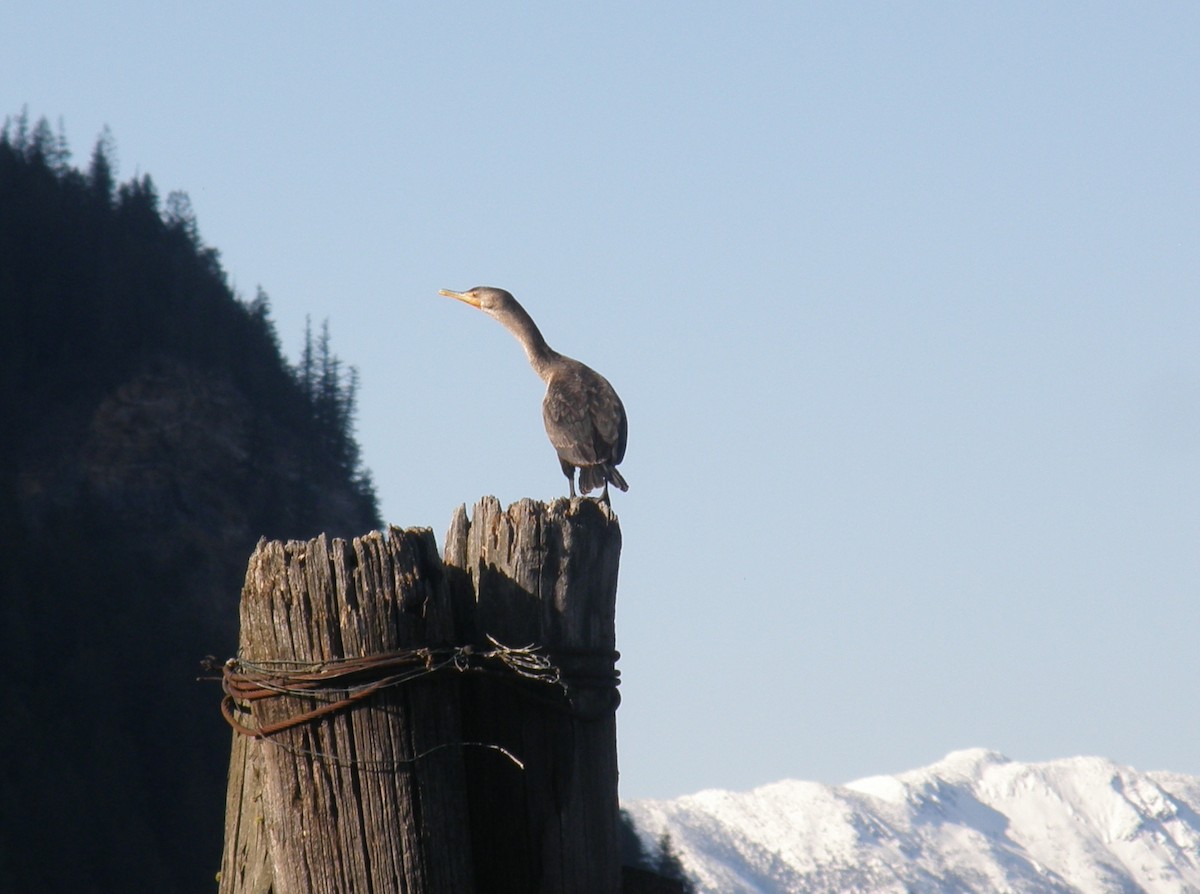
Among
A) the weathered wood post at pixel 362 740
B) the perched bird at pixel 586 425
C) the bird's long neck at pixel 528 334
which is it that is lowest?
the weathered wood post at pixel 362 740

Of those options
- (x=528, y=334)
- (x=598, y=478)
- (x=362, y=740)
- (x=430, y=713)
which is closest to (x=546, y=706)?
(x=430, y=713)

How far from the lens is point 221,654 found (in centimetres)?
6944

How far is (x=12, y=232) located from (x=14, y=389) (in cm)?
1263

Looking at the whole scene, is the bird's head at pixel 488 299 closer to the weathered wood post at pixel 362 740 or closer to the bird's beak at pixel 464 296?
the bird's beak at pixel 464 296

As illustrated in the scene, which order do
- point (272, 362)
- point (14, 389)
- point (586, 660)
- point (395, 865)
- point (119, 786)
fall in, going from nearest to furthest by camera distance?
1. point (395, 865)
2. point (586, 660)
3. point (119, 786)
4. point (14, 389)
5. point (272, 362)

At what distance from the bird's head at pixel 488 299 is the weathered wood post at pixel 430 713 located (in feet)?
29.6

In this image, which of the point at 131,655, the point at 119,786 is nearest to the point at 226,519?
the point at 131,655

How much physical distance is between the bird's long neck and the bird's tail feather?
1563mm

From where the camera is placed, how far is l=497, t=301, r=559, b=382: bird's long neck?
523 inches

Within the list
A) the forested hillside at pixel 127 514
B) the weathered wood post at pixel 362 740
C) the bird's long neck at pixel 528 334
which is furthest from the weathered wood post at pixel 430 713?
the forested hillside at pixel 127 514

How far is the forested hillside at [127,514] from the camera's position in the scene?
2608 inches

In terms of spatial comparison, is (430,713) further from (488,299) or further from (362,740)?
(488,299)

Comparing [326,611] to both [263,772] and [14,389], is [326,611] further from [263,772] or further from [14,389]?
[14,389]

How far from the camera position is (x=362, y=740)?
4172 millimetres
